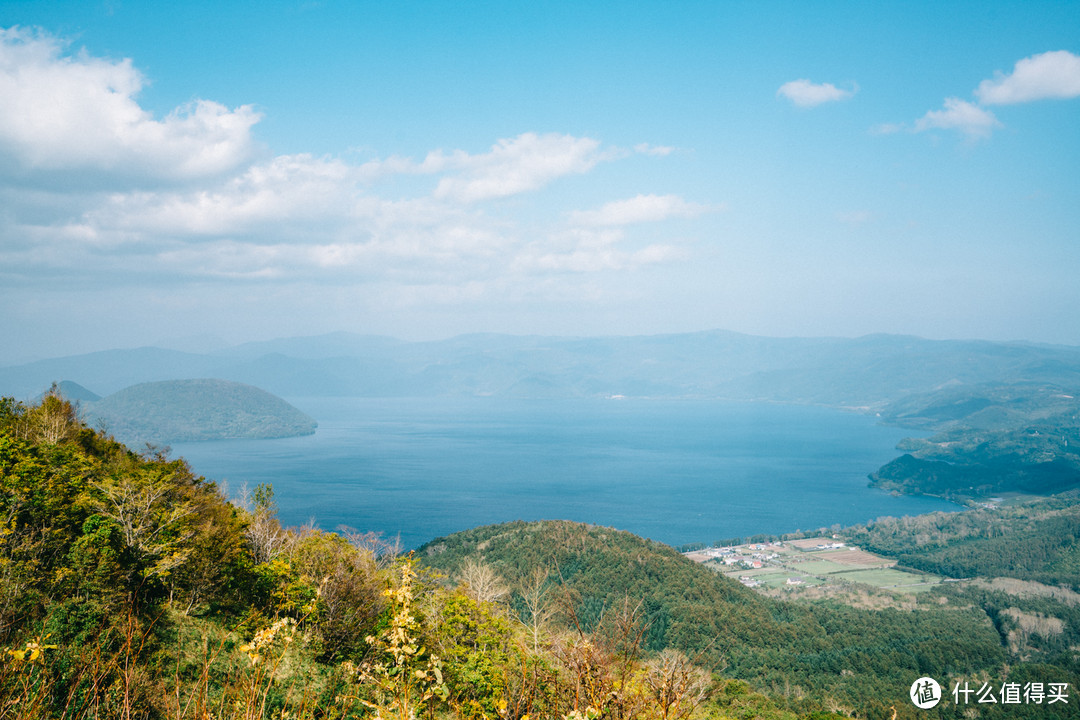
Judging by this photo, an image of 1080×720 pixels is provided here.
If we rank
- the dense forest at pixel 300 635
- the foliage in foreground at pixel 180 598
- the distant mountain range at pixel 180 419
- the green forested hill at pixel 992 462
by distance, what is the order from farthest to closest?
the distant mountain range at pixel 180 419 → the green forested hill at pixel 992 462 → the foliage in foreground at pixel 180 598 → the dense forest at pixel 300 635

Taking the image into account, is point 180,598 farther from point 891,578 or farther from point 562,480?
point 562,480

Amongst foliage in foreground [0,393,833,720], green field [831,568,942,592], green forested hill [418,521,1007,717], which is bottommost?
green field [831,568,942,592]

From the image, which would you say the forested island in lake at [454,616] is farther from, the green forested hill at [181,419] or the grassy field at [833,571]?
the green forested hill at [181,419]

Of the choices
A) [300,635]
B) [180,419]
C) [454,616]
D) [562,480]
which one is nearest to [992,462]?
[562,480]

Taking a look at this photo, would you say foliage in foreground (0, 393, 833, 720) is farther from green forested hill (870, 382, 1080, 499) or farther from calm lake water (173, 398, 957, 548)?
green forested hill (870, 382, 1080, 499)

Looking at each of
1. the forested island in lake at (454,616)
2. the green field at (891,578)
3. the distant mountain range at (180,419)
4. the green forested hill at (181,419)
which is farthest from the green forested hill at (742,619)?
the distant mountain range at (180,419)

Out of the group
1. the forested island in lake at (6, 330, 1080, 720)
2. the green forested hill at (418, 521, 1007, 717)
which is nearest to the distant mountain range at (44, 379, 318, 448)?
the forested island in lake at (6, 330, 1080, 720)
